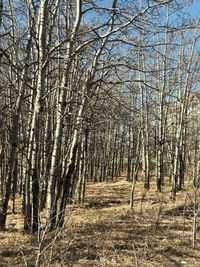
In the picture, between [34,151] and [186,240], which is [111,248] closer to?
[186,240]

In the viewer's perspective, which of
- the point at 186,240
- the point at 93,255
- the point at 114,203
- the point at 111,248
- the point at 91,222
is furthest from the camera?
the point at 114,203

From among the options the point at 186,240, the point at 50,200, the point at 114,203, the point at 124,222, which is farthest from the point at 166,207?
the point at 50,200

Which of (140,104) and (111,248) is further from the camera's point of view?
(140,104)

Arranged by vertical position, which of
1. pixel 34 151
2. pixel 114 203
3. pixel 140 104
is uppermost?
pixel 140 104

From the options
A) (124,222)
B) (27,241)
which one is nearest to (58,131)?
(27,241)

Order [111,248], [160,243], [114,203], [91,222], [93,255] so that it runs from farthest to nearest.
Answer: [114,203] → [91,222] → [160,243] → [111,248] → [93,255]

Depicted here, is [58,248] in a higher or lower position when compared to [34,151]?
lower

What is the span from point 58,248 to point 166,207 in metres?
6.84

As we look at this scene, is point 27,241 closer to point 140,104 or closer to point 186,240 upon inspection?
point 186,240

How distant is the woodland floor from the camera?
5.43 metres

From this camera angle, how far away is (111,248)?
614 centimetres

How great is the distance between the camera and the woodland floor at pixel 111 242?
5430 millimetres

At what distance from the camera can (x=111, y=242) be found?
6.45 meters

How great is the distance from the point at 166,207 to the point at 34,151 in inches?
266
